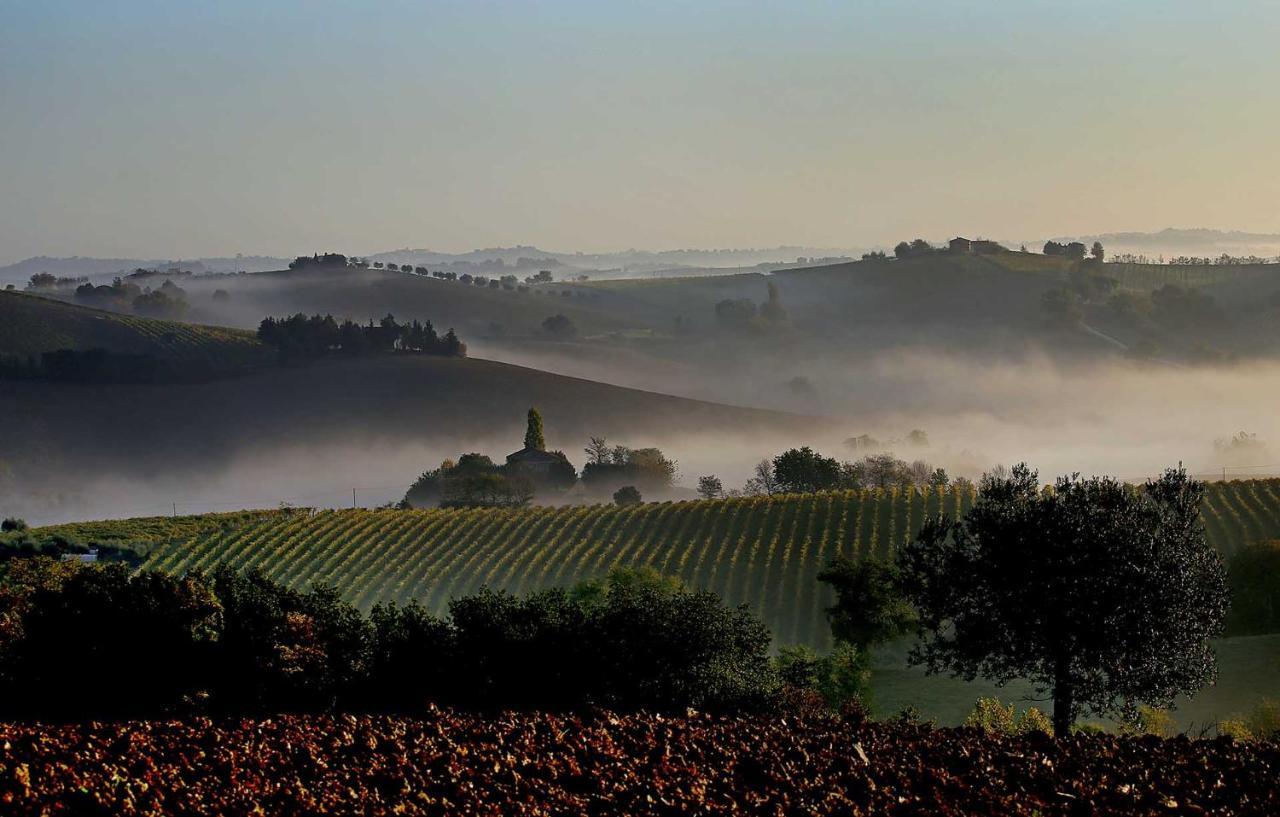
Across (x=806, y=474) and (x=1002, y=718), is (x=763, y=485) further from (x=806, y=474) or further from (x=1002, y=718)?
(x=1002, y=718)

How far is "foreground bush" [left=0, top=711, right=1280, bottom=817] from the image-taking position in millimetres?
16203

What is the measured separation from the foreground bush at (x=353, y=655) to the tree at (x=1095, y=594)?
555 cm

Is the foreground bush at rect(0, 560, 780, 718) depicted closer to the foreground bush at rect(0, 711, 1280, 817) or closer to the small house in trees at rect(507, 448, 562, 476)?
the foreground bush at rect(0, 711, 1280, 817)

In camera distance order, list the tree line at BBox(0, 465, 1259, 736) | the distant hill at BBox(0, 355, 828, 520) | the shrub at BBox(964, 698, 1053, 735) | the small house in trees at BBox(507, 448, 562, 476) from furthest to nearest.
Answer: the distant hill at BBox(0, 355, 828, 520), the small house in trees at BBox(507, 448, 562, 476), the shrub at BBox(964, 698, 1053, 735), the tree line at BBox(0, 465, 1259, 736)

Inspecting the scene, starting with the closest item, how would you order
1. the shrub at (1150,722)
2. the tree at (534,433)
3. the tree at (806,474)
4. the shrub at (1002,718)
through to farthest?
the shrub at (1150,722)
the shrub at (1002,718)
the tree at (806,474)
the tree at (534,433)

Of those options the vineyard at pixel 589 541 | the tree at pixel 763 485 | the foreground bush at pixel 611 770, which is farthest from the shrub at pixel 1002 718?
the tree at pixel 763 485

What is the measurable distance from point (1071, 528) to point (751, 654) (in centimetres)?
791

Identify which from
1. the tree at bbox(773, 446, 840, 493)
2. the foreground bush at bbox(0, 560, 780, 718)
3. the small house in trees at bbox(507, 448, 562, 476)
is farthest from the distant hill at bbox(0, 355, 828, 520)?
the foreground bush at bbox(0, 560, 780, 718)

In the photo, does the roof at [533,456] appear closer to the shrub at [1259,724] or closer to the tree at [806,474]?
the tree at [806,474]

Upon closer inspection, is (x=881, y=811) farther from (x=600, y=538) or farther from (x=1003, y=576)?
(x=600, y=538)

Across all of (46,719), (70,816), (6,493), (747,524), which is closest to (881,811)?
(70,816)

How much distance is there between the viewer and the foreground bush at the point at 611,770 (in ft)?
53.2

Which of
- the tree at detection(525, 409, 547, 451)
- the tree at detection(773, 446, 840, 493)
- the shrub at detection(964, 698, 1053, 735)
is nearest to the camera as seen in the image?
the shrub at detection(964, 698, 1053, 735)

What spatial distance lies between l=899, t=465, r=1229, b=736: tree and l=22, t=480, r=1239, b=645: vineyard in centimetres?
2822
